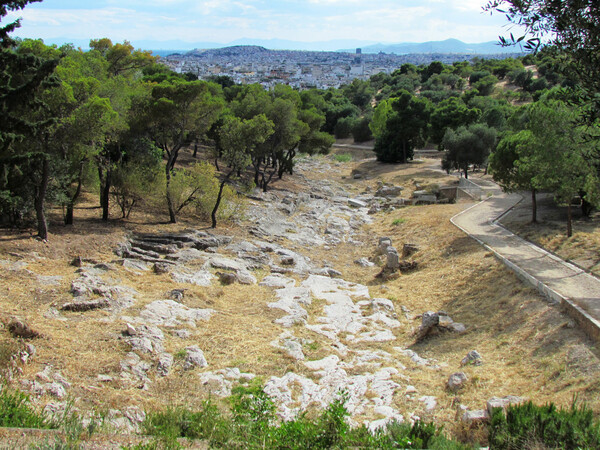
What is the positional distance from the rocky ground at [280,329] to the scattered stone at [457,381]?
30 mm

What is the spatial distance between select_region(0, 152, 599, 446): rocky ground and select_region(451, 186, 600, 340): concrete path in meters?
0.46

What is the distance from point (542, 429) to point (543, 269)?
34.7 ft

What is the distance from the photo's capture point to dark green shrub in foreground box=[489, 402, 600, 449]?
6.66 metres

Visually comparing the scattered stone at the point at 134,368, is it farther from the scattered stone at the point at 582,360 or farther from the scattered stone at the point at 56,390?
the scattered stone at the point at 582,360

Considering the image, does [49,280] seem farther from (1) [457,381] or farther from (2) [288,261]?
(1) [457,381]

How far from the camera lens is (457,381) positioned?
10.4 m

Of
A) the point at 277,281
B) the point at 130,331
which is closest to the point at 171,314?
the point at 130,331

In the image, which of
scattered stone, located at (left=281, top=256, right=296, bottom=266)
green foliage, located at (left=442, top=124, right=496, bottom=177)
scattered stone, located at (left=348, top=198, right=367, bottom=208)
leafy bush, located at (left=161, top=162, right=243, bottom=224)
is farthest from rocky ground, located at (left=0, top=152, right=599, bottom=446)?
green foliage, located at (left=442, top=124, right=496, bottom=177)

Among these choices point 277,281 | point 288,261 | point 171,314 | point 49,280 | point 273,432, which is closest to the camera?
point 273,432

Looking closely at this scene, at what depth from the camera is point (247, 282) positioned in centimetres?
1753

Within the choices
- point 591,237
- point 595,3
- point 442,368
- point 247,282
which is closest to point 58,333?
point 247,282

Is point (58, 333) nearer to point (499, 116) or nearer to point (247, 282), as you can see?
point (247, 282)

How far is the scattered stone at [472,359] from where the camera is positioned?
11.6 meters

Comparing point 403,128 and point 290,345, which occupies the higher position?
point 403,128
